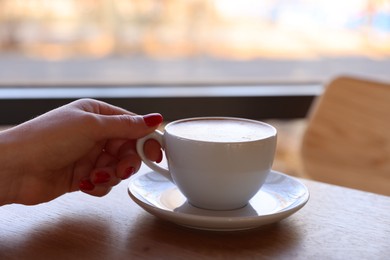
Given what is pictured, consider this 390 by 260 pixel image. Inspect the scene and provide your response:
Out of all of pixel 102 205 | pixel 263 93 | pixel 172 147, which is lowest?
pixel 263 93

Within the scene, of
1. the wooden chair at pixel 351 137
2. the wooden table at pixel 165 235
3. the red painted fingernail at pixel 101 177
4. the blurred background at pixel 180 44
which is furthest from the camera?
the blurred background at pixel 180 44

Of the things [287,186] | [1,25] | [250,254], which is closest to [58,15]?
[1,25]

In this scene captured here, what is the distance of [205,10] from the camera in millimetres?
1952

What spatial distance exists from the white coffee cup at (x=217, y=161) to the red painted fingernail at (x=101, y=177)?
0.19 feet

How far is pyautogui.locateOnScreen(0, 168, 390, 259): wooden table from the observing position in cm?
61

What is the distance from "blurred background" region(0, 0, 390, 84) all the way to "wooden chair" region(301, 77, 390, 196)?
774mm

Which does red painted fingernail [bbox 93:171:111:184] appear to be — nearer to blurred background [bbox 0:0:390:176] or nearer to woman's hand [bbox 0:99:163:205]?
woman's hand [bbox 0:99:163:205]

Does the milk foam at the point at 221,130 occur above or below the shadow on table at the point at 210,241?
above

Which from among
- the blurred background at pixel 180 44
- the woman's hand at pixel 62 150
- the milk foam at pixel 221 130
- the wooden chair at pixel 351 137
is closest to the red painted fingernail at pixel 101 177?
the woman's hand at pixel 62 150

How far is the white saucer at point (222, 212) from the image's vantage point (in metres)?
0.63

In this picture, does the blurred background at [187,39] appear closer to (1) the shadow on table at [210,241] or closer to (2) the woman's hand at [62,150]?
(2) the woman's hand at [62,150]

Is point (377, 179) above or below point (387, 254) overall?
below

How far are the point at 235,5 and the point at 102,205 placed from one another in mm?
1356

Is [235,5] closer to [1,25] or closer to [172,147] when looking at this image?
[1,25]
